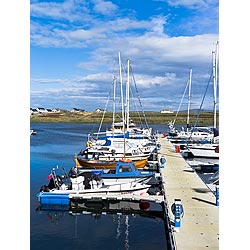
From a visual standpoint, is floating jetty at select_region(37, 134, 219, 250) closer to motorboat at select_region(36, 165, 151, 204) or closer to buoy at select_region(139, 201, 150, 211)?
buoy at select_region(139, 201, 150, 211)

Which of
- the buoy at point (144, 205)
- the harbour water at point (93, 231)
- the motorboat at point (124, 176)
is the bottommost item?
the harbour water at point (93, 231)

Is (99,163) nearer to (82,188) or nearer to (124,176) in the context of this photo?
(124,176)

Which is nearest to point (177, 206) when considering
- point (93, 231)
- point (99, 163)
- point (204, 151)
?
point (93, 231)

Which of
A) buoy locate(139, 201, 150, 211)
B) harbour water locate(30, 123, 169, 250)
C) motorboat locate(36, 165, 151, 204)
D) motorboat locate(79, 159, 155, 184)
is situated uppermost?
motorboat locate(79, 159, 155, 184)

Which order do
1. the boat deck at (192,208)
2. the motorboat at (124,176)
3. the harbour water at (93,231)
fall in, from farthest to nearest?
the motorboat at (124,176)
the harbour water at (93,231)
the boat deck at (192,208)

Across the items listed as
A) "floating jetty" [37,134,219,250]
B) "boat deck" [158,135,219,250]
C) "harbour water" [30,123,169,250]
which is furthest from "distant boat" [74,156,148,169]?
"harbour water" [30,123,169,250]

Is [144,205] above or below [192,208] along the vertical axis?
below

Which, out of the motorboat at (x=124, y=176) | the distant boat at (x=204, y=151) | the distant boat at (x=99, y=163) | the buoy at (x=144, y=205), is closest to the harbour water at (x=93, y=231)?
the buoy at (x=144, y=205)

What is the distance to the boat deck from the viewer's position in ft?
24.6

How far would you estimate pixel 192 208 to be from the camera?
10.2 meters

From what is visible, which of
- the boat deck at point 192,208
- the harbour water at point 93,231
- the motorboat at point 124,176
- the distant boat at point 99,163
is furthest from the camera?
the distant boat at point 99,163

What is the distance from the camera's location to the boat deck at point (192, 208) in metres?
7.49

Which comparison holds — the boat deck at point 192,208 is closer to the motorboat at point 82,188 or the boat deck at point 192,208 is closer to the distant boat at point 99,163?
the motorboat at point 82,188
